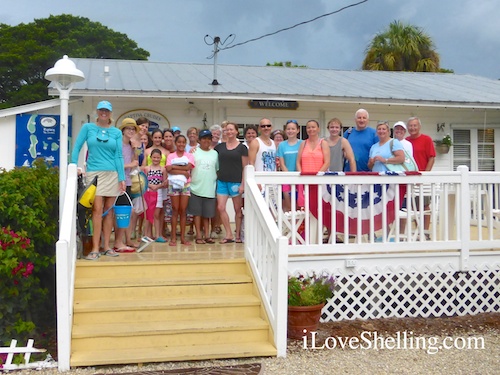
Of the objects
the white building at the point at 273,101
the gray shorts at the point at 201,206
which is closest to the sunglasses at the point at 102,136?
the gray shorts at the point at 201,206

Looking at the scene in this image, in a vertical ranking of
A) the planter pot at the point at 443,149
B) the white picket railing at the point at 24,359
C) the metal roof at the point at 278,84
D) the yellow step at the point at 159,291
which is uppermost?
the metal roof at the point at 278,84

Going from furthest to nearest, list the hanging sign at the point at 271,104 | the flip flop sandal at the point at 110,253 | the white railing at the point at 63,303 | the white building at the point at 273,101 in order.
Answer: the hanging sign at the point at 271,104
the white building at the point at 273,101
the flip flop sandal at the point at 110,253
the white railing at the point at 63,303

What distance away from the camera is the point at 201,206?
22.2 ft

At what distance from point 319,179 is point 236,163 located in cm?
136

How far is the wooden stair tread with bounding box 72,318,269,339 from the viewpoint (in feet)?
15.4

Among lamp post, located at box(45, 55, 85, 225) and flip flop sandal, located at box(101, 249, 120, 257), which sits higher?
lamp post, located at box(45, 55, 85, 225)

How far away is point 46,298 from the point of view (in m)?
5.21

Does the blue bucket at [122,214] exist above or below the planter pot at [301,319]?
above

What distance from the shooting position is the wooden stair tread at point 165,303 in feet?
16.1

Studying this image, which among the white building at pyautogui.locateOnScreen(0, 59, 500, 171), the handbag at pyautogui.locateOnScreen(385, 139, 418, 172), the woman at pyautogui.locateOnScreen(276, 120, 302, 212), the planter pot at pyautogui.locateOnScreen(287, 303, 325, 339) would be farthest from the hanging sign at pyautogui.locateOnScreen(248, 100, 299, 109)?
the planter pot at pyautogui.locateOnScreen(287, 303, 325, 339)

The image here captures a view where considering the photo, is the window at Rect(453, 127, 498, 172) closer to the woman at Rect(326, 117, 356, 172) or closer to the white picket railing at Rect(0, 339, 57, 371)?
the woman at Rect(326, 117, 356, 172)

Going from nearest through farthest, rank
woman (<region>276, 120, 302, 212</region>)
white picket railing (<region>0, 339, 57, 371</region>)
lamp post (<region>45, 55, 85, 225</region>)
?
white picket railing (<region>0, 339, 57, 371</region>)
lamp post (<region>45, 55, 85, 225</region>)
woman (<region>276, 120, 302, 212</region>)

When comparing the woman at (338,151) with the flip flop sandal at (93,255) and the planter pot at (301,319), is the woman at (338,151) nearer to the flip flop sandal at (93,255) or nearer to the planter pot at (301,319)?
the planter pot at (301,319)

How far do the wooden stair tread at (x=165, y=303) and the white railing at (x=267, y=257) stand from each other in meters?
0.25
